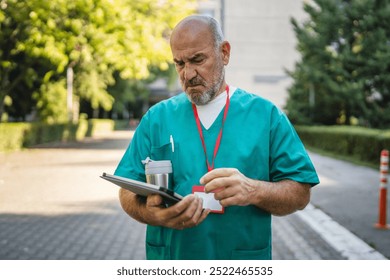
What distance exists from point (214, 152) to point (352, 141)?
19.4 meters

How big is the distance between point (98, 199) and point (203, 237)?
8644 millimetres

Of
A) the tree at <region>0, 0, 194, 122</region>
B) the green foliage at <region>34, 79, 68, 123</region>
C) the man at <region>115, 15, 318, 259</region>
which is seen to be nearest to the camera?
the man at <region>115, 15, 318, 259</region>

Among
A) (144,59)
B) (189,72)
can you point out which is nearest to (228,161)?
(189,72)

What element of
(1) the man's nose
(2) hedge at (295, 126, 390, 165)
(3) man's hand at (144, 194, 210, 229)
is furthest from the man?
(2) hedge at (295, 126, 390, 165)

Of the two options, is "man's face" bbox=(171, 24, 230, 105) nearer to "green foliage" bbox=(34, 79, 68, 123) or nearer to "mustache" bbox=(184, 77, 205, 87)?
"mustache" bbox=(184, 77, 205, 87)

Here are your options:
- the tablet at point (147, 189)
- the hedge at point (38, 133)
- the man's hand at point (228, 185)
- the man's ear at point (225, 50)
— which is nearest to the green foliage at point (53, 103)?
the hedge at point (38, 133)

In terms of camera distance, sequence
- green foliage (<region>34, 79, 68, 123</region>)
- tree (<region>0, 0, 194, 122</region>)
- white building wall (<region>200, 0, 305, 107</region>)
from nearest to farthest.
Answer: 1. tree (<region>0, 0, 194, 122</region>)
2. green foliage (<region>34, 79, 68, 123</region>)
3. white building wall (<region>200, 0, 305, 107</region>)

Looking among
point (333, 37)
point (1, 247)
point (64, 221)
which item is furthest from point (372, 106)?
point (1, 247)

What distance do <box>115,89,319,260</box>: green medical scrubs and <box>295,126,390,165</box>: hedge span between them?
1499cm

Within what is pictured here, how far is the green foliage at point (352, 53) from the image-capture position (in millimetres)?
23802

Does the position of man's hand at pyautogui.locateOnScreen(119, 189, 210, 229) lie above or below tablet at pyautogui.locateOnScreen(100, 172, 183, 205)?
below

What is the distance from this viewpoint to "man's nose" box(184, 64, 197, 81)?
2.30 m

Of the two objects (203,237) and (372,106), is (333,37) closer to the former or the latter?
(372,106)

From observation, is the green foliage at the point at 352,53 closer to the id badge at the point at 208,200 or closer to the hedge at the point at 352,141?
the hedge at the point at 352,141
